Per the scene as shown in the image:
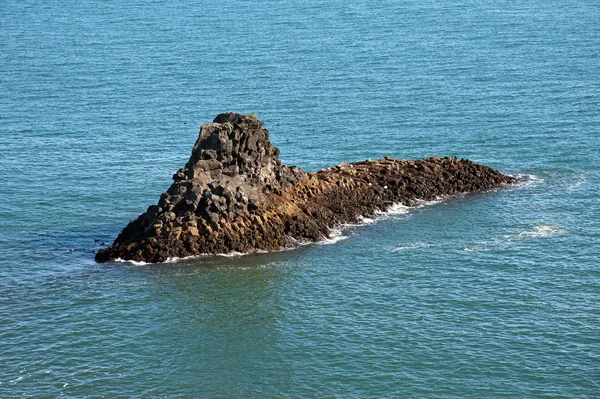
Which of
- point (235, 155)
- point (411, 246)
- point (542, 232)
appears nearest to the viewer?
point (411, 246)

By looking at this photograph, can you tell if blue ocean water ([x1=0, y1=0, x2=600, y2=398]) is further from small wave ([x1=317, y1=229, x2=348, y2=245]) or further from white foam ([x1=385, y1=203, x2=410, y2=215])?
white foam ([x1=385, y1=203, x2=410, y2=215])

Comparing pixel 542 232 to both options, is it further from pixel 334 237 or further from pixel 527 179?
pixel 334 237

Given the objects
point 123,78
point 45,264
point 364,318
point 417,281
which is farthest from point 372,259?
point 123,78

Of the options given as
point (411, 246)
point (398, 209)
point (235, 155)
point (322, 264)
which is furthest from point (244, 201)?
point (398, 209)

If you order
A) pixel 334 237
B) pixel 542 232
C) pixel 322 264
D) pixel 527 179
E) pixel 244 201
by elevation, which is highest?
pixel 244 201

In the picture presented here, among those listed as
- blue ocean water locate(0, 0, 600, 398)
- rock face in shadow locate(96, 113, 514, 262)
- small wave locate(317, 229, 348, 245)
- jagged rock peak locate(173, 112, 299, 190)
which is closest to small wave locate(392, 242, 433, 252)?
blue ocean water locate(0, 0, 600, 398)

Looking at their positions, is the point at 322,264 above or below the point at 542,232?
below

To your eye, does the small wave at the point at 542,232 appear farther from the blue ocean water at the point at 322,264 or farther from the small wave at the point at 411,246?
the small wave at the point at 411,246
